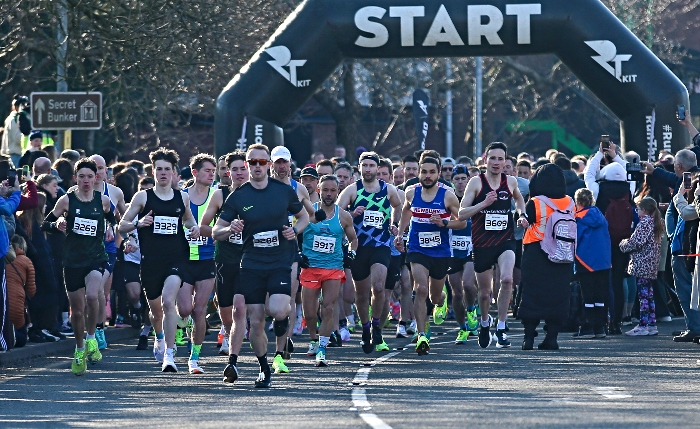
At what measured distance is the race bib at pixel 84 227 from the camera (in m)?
13.7

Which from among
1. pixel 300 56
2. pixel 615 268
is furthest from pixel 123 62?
pixel 615 268

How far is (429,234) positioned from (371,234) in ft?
2.37

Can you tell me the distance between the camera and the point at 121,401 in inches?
436

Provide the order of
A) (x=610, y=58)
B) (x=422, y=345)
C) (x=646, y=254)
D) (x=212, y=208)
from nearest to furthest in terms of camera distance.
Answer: (x=212, y=208) < (x=422, y=345) < (x=646, y=254) < (x=610, y=58)

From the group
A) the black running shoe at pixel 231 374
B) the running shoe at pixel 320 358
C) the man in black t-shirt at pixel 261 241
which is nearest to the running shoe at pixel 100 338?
the running shoe at pixel 320 358

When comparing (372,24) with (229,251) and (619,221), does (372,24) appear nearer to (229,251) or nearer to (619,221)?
(619,221)

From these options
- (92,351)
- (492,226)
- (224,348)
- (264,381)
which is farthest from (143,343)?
(264,381)

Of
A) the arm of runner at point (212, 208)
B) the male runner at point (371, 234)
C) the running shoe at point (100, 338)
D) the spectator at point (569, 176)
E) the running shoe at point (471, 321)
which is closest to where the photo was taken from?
the arm of runner at point (212, 208)

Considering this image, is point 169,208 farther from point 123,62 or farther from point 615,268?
point 123,62

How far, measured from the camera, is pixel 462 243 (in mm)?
16609

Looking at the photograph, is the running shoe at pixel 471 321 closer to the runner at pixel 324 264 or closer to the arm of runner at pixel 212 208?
the runner at pixel 324 264

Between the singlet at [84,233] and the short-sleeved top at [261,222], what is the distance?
2.09 meters

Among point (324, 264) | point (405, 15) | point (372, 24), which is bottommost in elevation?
point (324, 264)

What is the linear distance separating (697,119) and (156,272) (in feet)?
144
